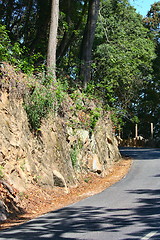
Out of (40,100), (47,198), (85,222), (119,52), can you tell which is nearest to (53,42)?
(40,100)

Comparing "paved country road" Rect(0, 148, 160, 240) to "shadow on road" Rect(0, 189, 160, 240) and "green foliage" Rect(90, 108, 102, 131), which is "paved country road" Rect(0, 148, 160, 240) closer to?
"shadow on road" Rect(0, 189, 160, 240)

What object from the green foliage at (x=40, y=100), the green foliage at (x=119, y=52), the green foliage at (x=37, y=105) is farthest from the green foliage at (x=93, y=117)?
the green foliage at (x=37, y=105)

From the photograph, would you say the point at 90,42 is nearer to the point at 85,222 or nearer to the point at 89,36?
the point at 89,36

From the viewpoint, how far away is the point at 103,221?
7566 millimetres

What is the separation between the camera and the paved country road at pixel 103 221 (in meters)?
6.39

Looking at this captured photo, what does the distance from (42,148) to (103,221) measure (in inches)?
218

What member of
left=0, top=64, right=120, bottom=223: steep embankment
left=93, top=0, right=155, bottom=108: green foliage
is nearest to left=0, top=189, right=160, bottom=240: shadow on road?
left=0, top=64, right=120, bottom=223: steep embankment

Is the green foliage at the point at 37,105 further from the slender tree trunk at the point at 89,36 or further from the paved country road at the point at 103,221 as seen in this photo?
the slender tree trunk at the point at 89,36

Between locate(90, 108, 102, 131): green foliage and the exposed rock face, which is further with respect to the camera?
locate(90, 108, 102, 131): green foliage

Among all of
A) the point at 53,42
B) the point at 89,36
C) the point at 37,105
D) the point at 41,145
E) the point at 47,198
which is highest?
the point at 89,36

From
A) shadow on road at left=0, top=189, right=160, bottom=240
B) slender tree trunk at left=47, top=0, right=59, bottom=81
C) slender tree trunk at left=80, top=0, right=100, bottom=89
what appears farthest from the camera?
slender tree trunk at left=80, top=0, right=100, bottom=89

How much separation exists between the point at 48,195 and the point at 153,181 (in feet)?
15.6

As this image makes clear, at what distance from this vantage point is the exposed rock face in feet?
34.9

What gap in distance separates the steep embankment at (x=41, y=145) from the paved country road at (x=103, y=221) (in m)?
1.44
